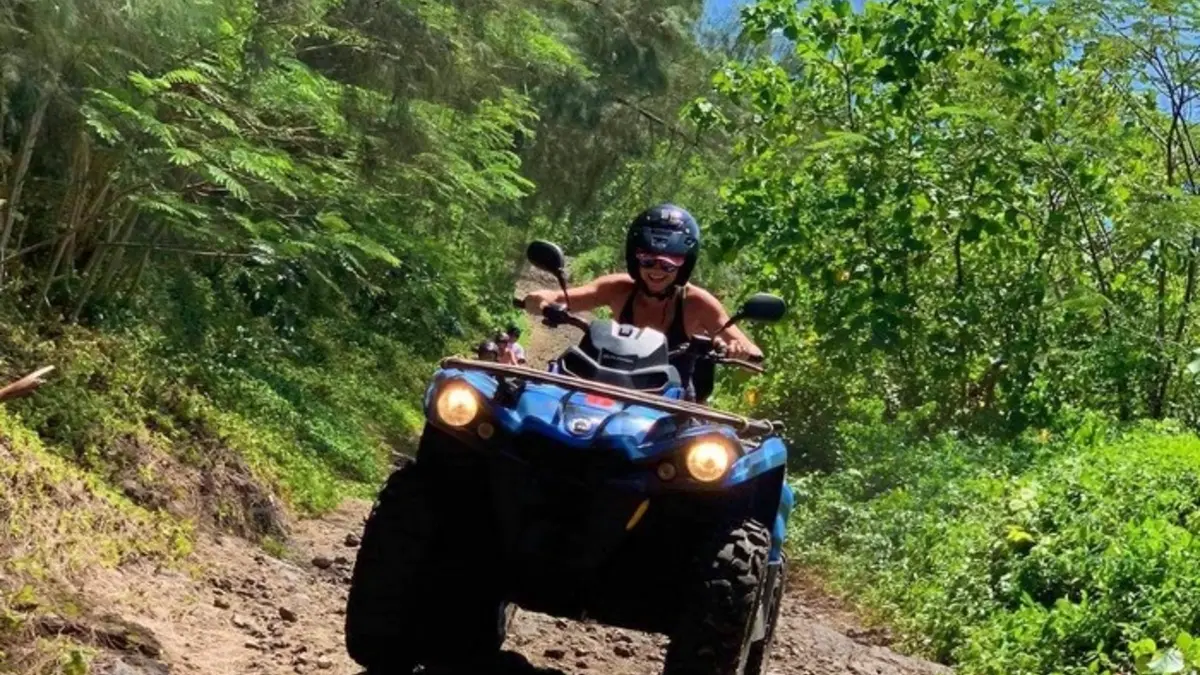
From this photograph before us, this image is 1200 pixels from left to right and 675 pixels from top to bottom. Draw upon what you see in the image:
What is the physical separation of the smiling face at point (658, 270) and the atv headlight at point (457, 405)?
156cm

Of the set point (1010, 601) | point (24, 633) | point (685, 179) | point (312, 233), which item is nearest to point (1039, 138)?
point (1010, 601)

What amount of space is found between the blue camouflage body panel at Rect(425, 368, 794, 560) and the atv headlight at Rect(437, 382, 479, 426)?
3cm

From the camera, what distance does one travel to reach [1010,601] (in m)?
8.88

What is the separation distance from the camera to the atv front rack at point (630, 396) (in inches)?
188

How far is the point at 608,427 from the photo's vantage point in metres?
4.78

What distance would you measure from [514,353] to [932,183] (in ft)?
14.1

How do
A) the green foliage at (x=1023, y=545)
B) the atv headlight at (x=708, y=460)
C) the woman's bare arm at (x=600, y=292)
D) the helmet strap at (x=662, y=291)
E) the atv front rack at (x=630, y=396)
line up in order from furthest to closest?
the green foliage at (x=1023, y=545) < the woman's bare arm at (x=600, y=292) < the helmet strap at (x=662, y=291) < the atv front rack at (x=630, y=396) < the atv headlight at (x=708, y=460)

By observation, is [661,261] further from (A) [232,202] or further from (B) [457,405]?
(A) [232,202]

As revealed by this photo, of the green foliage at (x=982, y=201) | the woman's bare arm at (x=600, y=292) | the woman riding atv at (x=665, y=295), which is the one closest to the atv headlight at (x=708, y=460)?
the woman riding atv at (x=665, y=295)

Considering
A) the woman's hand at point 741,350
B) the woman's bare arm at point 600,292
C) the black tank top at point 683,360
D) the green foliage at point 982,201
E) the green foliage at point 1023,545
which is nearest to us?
the black tank top at point 683,360

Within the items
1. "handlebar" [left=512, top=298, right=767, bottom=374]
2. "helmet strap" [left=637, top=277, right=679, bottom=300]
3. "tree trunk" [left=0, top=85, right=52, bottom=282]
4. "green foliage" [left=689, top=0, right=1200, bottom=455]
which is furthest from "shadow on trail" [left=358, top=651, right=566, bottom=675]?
"green foliage" [left=689, top=0, right=1200, bottom=455]

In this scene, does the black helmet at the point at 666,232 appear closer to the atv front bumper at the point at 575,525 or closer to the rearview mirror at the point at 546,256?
the rearview mirror at the point at 546,256

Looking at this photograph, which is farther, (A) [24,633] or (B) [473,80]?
(B) [473,80]

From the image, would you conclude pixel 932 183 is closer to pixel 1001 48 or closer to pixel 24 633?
pixel 1001 48
